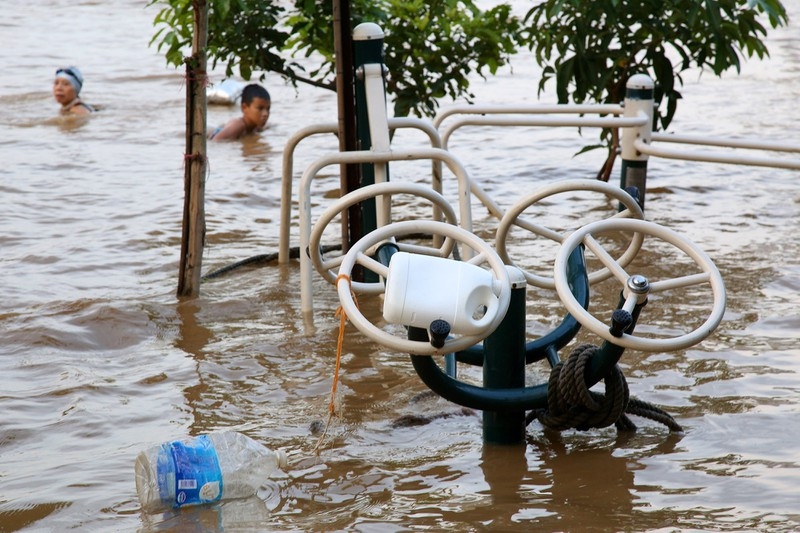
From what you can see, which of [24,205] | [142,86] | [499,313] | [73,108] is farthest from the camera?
[142,86]

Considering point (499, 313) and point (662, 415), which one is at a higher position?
point (499, 313)

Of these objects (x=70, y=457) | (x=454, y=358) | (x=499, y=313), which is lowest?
(x=70, y=457)

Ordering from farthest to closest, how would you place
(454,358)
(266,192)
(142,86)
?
(142,86)
(266,192)
(454,358)

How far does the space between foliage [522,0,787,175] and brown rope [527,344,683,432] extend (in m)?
3.25

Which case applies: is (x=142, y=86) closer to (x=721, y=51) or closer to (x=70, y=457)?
(x=721, y=51)

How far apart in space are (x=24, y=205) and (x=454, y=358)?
4.81 m

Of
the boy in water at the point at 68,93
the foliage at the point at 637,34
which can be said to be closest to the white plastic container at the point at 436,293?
the foliage at the point at 637,34

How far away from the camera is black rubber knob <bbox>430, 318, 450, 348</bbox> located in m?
2.95

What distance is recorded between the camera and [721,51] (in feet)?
21.2

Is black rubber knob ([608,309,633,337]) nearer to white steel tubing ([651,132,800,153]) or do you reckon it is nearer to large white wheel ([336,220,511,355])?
large white wheel ([336,220,511,355])

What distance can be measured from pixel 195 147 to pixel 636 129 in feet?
8.90

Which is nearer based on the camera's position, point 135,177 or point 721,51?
point 721,51

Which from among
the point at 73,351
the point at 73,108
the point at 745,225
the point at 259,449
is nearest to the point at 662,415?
the point at 259,449

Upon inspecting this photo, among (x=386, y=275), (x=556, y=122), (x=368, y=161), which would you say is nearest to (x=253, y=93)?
(x=556, y=122)
